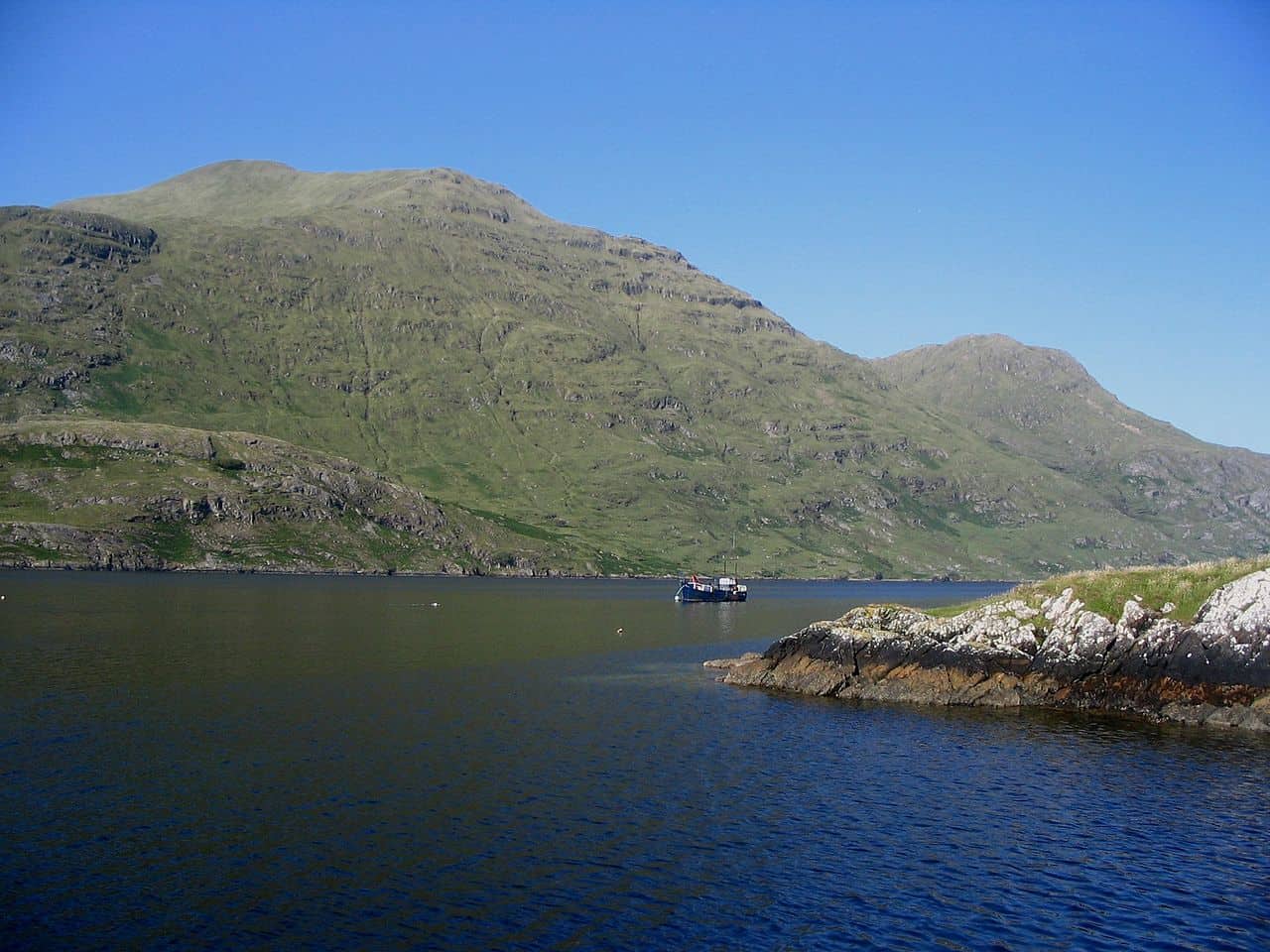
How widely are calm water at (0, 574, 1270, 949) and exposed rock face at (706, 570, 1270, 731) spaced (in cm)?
405

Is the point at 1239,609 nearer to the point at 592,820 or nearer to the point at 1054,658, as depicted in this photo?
the point at 1054,658

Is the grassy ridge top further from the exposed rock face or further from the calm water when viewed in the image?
the calm water

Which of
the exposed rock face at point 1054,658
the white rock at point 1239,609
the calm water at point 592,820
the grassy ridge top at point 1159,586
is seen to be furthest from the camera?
the grassy ridge top at point 1159,586

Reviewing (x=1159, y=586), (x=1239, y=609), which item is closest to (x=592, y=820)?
(x=1239, y=609)

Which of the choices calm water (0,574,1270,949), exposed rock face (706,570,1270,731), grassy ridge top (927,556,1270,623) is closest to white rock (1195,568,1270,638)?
exposed rock face (706,570,1270,731)

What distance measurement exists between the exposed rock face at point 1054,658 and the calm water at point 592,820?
4.05 meters

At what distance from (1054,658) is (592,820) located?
4606 cm

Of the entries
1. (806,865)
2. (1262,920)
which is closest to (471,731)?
(806,865)

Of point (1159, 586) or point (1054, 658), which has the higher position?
point (1159, 586)

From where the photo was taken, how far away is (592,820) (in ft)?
140

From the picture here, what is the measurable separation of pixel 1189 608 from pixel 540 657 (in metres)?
62.6

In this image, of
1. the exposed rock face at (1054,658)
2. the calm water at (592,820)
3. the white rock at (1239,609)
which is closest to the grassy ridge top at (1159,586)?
the exposed rock face at (1054,658)

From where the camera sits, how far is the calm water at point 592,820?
104 ft

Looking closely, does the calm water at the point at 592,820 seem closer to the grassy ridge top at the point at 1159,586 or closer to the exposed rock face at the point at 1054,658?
the exposed rock face at the point at 1054,658
